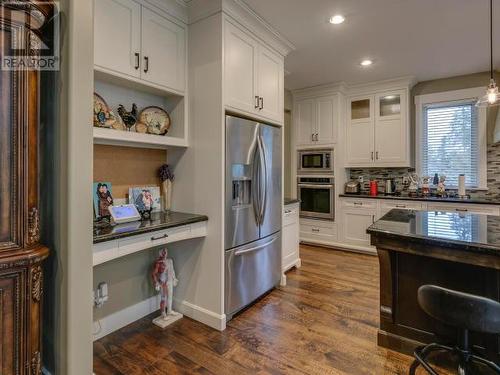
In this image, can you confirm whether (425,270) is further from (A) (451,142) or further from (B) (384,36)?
(A) (451,142)

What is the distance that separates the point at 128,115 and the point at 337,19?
2096 millimetres

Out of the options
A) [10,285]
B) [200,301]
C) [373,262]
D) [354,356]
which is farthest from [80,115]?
[373,262]

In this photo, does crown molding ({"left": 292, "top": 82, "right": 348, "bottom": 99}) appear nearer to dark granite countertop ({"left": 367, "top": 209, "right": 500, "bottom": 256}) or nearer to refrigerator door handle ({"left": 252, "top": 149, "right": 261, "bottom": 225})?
refrigerator door handle ({"left": 252, "top": 149, "right": 261, "bottom": 225})

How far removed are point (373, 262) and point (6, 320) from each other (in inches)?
158

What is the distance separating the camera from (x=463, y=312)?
1.41 m

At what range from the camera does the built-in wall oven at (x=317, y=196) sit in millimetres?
4641

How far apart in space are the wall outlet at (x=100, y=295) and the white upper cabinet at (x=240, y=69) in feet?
5.68

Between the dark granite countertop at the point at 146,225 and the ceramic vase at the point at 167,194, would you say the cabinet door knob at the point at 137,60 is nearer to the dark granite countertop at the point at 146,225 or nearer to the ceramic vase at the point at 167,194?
the ceramic vase at the point at 167,194

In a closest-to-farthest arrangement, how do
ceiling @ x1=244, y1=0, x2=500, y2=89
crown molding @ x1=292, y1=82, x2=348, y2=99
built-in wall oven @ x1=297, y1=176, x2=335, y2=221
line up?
1. ceiling @ x1=244, y1=0, x2=500, y2=89
2. crown molding @ x1=292, y1=82, x2=348, y2=99
3. built-in wall oven @ x1=297, y1=176, x2=335, y2=221

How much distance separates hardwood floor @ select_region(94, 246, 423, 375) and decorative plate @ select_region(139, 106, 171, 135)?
1.67 m

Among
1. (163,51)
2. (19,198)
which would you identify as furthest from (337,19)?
(19,198)

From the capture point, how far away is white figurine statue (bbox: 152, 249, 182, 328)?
238 centimetres

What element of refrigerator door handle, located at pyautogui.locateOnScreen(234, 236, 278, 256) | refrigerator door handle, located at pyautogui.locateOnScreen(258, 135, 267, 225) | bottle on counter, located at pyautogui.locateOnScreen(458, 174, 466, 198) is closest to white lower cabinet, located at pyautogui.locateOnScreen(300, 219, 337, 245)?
bottle on counter, located at pyautogui.locateOnScreen(458, 174, 466, 198)

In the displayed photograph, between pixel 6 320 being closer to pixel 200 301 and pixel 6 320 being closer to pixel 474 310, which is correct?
pixel 200 301
